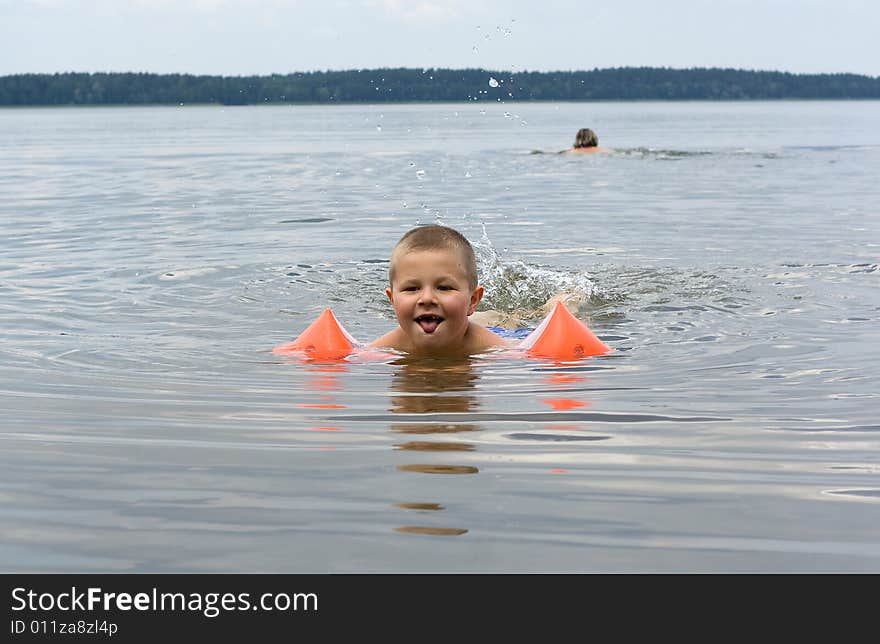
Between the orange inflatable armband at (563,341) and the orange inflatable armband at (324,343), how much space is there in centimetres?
107

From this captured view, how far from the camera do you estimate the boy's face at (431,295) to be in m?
6.41

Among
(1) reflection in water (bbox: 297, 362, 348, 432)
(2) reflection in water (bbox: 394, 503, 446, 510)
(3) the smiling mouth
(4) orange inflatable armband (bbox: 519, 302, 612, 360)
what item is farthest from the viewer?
(4) orange inflatable armband (bbox: 519, 302, 612, 360)

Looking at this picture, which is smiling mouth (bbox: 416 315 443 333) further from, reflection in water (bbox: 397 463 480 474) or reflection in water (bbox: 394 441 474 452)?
reflection in water (bbox: 397 463 480 474)

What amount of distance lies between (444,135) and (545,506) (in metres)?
46.6

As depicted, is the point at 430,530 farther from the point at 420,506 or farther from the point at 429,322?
the point at 429,322

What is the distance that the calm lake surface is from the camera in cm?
347

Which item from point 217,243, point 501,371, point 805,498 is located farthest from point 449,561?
point 217,243

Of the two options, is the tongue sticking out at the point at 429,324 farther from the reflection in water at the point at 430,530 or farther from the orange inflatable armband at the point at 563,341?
the reflection in water at the point at 430,530

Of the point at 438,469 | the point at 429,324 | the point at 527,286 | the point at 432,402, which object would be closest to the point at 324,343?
the point at 429,324

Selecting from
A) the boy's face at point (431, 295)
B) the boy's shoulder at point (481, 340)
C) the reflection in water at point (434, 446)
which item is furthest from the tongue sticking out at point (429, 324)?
the reflection in water at point (434, 446)

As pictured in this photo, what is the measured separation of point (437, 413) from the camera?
5273 millimetres

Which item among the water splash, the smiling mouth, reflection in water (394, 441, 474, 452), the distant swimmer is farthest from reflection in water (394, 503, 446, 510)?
the distant swimmer

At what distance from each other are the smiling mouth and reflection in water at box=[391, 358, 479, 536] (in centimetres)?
21

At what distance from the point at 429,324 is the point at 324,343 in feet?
2.35
